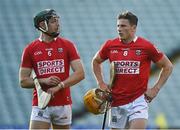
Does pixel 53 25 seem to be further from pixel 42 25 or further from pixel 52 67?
pixel 52 67

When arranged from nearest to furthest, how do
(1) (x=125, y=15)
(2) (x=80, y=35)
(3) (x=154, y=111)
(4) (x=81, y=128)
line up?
(1) (x=125, y=15) → (4) (x=81, y=128) → (3) (x=154, y=111) → (2) (x=80, y=35)

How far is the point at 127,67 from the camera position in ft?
20.7

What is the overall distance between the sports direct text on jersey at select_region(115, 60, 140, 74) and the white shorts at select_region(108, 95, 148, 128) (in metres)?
0.28

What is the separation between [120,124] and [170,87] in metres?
5.61

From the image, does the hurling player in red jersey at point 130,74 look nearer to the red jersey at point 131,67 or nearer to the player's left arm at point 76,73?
the red jersey at point 131,67

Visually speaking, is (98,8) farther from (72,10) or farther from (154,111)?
(154,111)

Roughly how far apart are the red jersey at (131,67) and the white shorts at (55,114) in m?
0.48

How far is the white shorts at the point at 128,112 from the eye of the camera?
6.27m

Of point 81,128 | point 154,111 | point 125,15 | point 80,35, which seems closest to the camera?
point 125,15

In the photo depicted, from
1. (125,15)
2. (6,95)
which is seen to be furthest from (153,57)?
(6,95)

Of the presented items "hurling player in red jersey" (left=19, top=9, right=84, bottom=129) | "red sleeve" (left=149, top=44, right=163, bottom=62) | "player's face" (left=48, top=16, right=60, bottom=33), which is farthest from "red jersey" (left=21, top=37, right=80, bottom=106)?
"red sleeve" (left=149, top=44, right=163, bottom=62)

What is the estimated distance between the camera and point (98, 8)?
44.3ft

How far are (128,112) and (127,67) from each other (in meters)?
0.43

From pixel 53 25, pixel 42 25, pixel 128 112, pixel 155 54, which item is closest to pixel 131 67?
pixel 155 54
